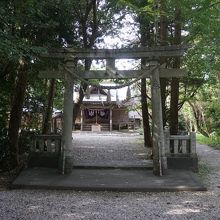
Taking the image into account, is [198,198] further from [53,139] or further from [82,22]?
[82,22]

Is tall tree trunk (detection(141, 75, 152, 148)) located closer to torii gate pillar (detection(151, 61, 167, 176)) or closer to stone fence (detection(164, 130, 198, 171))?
stone fence (detection(164, 130, 198, 171))

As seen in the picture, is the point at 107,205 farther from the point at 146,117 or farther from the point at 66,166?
the point at 146,117

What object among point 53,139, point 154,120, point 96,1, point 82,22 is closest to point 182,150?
point 154,120

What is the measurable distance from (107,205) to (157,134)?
3244mm

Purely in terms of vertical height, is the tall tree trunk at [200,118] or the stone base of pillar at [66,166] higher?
the tall tree trunk at [200,118]

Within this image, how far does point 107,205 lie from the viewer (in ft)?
23.3

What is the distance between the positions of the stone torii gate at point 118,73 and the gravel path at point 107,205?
175cm

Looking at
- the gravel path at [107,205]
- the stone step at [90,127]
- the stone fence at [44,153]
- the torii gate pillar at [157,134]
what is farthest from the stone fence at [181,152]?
the stone step at [90,127]

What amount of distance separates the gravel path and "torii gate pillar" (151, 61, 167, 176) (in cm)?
152

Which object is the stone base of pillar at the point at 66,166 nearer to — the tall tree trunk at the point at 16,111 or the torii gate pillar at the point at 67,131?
the torii gate pillar at the point at 67,131

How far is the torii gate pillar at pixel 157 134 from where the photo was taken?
9.69 meters

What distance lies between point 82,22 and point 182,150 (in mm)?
5993

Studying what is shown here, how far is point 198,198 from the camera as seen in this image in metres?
7.70

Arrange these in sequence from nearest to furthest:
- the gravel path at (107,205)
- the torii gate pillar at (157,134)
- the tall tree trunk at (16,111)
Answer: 1. the gravel path at (107,205)
2. the torii gate pillar at (157,134)
3. the tall tree trunk at (16,111)
